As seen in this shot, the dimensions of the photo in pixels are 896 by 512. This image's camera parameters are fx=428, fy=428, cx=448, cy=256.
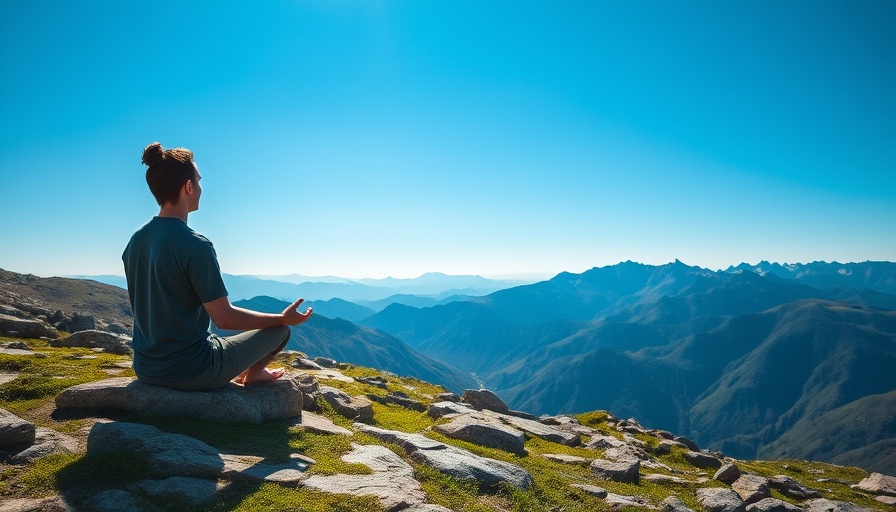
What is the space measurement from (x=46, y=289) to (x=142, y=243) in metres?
216

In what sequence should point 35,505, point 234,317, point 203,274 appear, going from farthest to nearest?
point 234,317, point 203,274, point 35,505

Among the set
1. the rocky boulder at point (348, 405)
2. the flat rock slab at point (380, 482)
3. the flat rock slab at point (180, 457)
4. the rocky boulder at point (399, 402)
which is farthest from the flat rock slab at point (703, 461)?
the flat rock slab at point (180, 457)

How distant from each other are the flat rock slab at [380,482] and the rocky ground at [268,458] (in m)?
0.04

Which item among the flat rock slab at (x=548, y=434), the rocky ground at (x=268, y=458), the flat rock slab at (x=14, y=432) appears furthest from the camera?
the flat rock slab at (x=548, y=434)

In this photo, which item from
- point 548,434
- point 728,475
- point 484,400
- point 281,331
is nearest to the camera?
point 281,331

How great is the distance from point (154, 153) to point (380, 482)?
27.0ft

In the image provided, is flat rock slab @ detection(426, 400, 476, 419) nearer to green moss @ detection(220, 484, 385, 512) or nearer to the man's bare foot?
the man's bare foot

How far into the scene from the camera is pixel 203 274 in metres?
8.59

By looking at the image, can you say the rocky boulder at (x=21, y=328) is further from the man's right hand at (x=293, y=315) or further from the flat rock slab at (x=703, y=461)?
the flat rock slab at (x=703, y=461)

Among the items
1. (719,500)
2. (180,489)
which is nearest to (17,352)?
(180,489)

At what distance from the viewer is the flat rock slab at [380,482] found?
8.24 meters

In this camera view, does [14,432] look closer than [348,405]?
Yes

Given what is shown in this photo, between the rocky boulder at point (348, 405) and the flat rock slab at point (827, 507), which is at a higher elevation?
the rocky boulder at point (348, 405)

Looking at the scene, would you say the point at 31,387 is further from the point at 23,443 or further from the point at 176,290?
the point at 176,290
